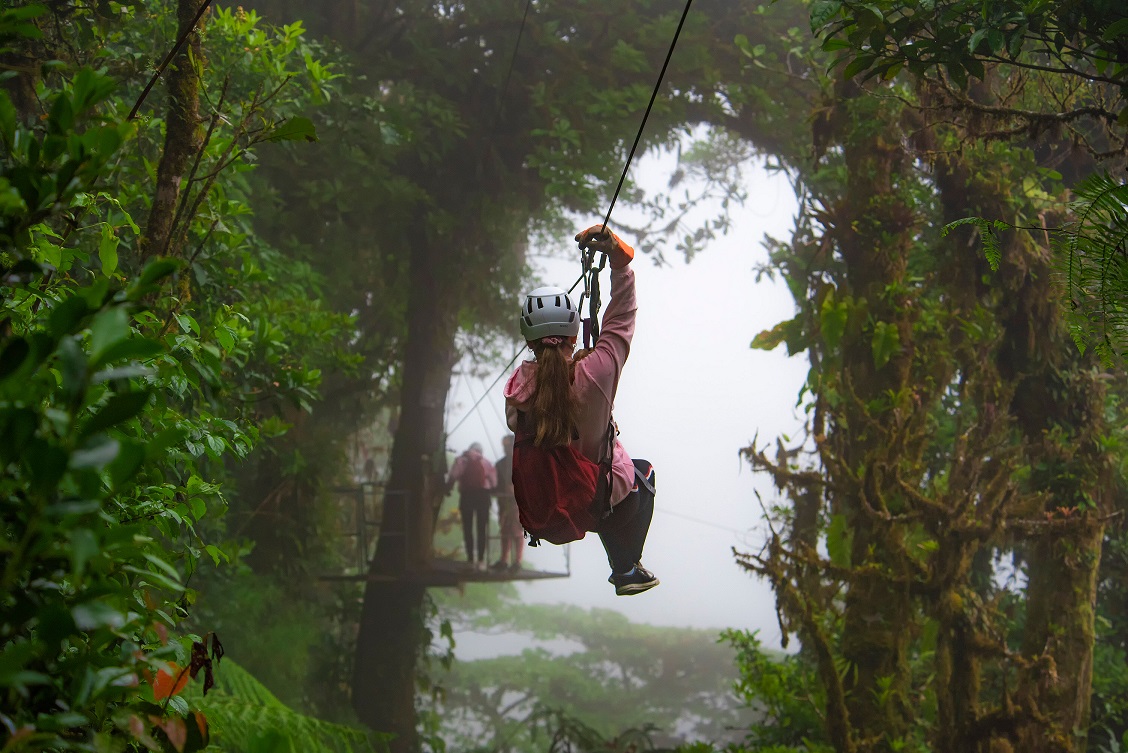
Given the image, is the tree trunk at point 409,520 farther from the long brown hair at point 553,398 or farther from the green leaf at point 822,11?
the green leaf at point 822,11

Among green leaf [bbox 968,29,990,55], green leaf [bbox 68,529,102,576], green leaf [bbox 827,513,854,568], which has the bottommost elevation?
green leaf [bbox 68,529,102,576]

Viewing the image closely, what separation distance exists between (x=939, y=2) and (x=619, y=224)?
693 cm

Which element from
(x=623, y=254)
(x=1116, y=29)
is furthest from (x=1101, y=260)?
(x=623, y=254)

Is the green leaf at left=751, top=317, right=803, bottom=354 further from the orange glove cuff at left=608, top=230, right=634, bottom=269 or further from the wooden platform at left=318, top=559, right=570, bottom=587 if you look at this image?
the orange glove cuff at left=608, top=230, right=634, bottom=269

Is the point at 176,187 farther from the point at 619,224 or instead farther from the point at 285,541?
the point at 619,224

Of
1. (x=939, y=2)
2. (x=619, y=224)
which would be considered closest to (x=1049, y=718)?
(x=939, y=2)

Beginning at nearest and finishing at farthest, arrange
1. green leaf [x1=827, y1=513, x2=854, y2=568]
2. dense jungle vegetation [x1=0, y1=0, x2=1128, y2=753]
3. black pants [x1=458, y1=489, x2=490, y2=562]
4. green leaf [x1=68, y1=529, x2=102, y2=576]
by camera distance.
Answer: green leaf [x1=68, y1=529, x2=102, y2=576]
dense jungle vegetation [x1=0, y1=0, x2=1128, y2=753]
green leaf [x1=827, y1=513, x2=854, y2=568]
black pants [x1=458, y1=489, x2=490, y2=562]

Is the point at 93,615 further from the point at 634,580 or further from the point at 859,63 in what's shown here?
the point at 859,63

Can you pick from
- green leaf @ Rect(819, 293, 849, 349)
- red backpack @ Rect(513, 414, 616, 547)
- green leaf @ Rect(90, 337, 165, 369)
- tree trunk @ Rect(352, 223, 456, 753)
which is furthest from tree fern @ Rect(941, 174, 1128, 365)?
tree trunk @ Rect(352, 223, 456, 753)

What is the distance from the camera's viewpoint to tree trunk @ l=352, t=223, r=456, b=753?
788 cm

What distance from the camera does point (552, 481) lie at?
8.57 feet

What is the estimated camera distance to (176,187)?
9.57ft

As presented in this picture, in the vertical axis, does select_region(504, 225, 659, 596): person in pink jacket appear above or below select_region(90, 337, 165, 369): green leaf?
above

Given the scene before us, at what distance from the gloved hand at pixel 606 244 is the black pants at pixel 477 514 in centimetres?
491
